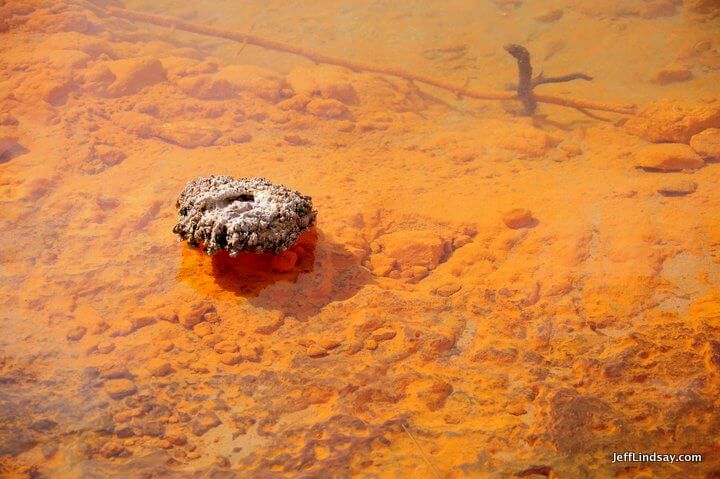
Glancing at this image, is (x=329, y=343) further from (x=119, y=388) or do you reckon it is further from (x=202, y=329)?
(x=119, y=388)

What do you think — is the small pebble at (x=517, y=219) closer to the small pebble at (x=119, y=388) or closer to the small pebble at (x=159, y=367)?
the small pebble at (x=159, y=367)

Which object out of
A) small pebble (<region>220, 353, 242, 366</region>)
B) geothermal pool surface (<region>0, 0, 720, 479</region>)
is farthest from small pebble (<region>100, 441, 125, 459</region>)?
small pebble (<region>220, 353, 242, 366</region>)

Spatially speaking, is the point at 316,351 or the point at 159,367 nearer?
the point at 159,367

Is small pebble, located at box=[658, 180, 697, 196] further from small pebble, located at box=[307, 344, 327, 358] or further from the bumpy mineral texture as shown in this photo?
small pebble, located at box=[307, 344, 327, 358]

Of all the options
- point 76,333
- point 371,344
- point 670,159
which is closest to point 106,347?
point 76,333

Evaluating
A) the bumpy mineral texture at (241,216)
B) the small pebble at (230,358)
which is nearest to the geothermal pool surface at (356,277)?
the small pebble at (230,358)
